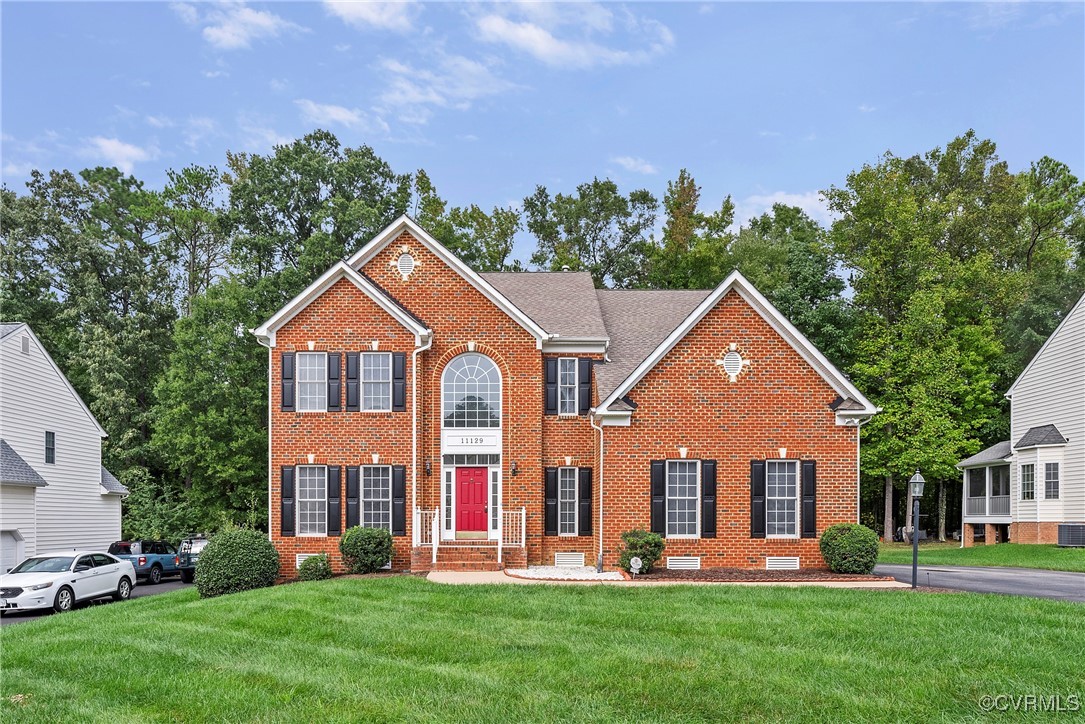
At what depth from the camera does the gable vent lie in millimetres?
23406

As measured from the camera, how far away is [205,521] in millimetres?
38812

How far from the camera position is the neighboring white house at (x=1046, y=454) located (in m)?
31.2

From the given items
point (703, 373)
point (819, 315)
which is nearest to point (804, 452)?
point (703, 373)

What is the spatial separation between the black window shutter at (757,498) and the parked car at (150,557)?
2039 centimetres

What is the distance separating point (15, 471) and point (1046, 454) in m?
35.0

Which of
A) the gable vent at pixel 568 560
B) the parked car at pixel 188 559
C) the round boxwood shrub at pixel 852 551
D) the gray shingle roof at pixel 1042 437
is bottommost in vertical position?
the parked car at pixel 188 559

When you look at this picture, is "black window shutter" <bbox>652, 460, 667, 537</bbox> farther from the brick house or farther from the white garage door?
the white garage door

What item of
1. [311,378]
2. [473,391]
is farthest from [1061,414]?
[311,378]

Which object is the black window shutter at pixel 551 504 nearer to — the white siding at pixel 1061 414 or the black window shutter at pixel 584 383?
the black window shutter at pixel 584 383

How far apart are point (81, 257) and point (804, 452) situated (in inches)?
1452

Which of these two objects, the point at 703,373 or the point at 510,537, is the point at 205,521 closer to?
the point at 510,537

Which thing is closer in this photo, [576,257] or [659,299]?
[659,299]

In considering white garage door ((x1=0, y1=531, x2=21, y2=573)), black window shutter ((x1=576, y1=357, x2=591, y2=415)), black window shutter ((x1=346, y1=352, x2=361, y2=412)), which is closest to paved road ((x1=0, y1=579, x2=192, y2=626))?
white garage door ((x1=0, y1=531, x2=21, y2=573))

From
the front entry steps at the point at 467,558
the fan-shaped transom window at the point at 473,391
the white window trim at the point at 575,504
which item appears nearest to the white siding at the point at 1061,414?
the white window trim at the point at 575,504
